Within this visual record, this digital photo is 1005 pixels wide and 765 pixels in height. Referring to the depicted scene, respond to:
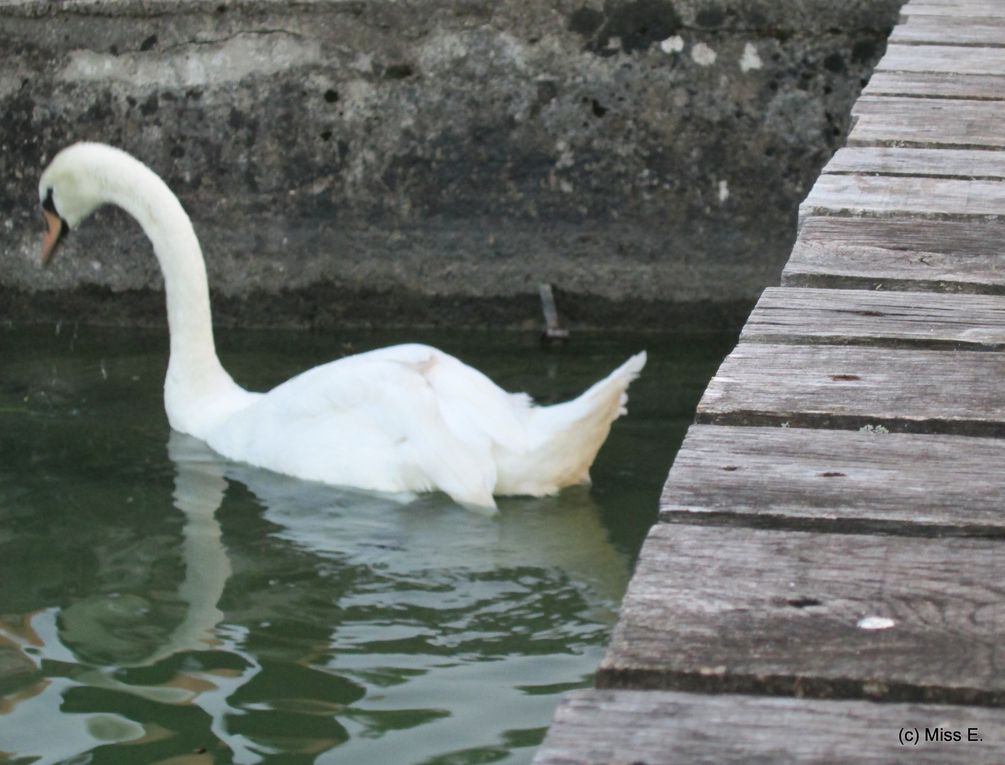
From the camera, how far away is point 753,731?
109cm

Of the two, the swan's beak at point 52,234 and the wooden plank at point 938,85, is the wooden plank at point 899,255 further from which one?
the swan's beak at point 52,234

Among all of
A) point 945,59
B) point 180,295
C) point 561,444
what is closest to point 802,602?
point 945,59

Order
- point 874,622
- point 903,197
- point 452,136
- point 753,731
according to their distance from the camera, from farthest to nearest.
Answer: point 452,136 → point 903,197 → point 874,622 → point 753,731

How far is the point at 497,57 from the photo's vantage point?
6055mm

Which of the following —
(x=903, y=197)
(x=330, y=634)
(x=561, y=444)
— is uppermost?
(x=903, y=197)

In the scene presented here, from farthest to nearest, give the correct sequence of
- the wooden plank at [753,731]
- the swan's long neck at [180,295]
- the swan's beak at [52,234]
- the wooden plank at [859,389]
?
the swan's beak at [52,234]
the swan's long neck at [180,295]
the wooden plank at [859,389]
the wooden plank at [753,731]

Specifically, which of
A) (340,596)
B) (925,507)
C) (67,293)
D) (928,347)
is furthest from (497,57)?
(925,507)

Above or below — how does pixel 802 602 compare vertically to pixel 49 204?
below

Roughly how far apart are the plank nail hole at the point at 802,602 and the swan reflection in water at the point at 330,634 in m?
1.82

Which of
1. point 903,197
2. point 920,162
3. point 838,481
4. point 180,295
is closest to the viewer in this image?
point 838,481

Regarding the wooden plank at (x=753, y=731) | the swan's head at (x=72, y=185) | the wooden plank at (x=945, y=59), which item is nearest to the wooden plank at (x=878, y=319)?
the wooden plank at (x=753, y=731)

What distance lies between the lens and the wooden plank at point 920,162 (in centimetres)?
290

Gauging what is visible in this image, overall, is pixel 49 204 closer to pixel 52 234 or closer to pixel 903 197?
pixel 52 234

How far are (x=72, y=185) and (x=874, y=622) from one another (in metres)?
4.72
